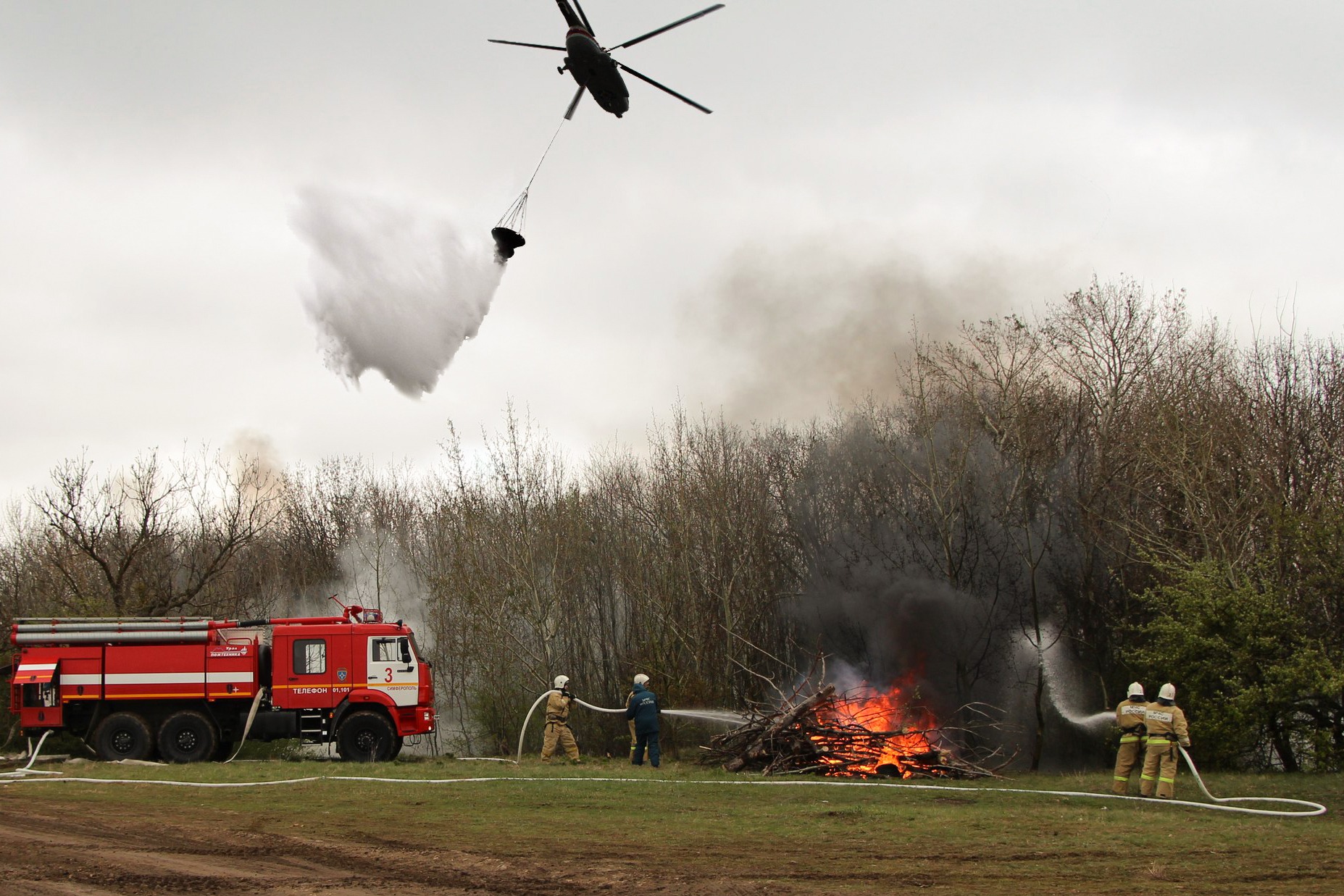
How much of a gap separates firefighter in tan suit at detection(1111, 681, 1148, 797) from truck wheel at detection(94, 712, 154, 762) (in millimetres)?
18308

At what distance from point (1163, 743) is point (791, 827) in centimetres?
673

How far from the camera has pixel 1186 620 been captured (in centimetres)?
2159

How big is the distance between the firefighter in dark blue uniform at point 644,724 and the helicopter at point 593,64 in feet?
33.3

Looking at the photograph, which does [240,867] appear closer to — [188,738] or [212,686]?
[212,686]

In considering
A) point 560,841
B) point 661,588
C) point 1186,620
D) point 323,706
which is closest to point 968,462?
point 1186,620

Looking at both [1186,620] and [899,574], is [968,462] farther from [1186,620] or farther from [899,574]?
[1186,620]

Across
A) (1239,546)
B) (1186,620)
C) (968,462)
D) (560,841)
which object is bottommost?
(560,841)

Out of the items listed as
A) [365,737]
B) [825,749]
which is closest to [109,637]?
[365,737]

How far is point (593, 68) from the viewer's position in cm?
1581

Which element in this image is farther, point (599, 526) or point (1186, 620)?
point (599, 526)

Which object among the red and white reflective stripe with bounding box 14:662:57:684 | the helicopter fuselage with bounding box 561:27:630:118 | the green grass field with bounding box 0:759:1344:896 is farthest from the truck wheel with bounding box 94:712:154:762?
the helicopter fuselage with bounding box 561:27:630:118

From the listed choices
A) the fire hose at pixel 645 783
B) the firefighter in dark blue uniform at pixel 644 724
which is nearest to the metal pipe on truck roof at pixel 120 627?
the fire hose at pixel 645 783

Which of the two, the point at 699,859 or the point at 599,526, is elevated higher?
the point at 599,526

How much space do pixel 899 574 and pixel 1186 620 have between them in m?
9.70
